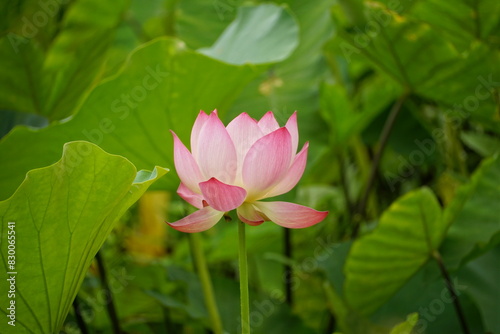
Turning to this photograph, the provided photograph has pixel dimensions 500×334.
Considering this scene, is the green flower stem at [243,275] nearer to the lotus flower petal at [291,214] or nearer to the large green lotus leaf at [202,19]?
the lotus flower petal at [291,214]

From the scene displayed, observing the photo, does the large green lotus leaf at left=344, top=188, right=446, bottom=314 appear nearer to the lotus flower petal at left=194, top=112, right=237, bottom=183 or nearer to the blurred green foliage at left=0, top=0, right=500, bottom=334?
the blurred green foliage at left=0, top=0, right=500, bottom=334

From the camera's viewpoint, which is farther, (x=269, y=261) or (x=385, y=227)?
(x=269, y=261)

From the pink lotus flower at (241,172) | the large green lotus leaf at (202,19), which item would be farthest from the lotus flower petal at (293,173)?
the large green lotus leaf at (202,19)

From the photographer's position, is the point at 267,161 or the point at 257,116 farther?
the point at 257,116

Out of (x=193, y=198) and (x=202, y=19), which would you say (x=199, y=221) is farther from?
(x=202, y=19)

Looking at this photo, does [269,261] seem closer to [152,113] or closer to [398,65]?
[398,65]

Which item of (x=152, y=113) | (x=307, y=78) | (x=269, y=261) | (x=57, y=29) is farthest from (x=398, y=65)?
(x=57, y=29)

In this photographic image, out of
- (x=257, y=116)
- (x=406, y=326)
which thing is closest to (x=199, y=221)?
(x=406, y=326)

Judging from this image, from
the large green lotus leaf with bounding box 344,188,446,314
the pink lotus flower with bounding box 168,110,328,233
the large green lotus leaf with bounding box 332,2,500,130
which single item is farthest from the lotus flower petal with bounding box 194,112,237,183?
the large green lotus leaf with bounding box 332,2,500,130
